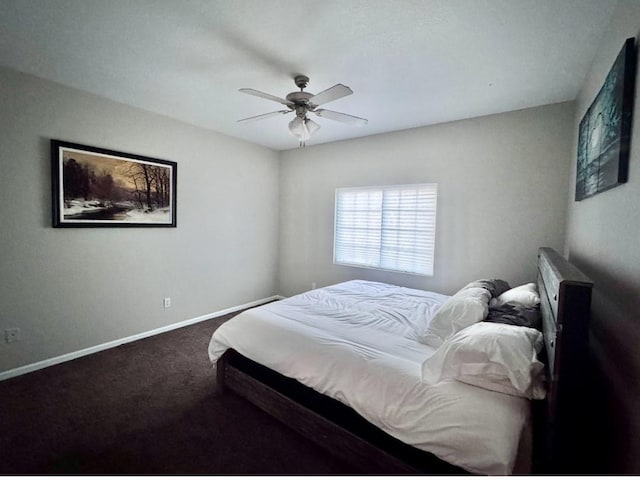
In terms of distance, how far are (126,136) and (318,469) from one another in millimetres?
3559

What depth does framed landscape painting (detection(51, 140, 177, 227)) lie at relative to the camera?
2.66 metres

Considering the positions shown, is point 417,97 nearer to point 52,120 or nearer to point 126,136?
point 126,136

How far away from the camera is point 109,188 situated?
2.97 meters

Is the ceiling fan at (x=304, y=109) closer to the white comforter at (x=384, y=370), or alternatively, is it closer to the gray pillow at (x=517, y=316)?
the white comforter at (x=384, y=370)

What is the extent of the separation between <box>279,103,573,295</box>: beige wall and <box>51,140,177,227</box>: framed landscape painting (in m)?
2.25

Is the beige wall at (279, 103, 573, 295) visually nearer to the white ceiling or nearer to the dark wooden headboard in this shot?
the white ceiling

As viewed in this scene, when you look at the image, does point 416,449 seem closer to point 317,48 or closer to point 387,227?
point 317,48

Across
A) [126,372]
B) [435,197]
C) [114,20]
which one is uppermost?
[114,20]

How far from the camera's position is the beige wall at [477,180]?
282cm

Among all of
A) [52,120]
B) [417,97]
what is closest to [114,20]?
[52,120]

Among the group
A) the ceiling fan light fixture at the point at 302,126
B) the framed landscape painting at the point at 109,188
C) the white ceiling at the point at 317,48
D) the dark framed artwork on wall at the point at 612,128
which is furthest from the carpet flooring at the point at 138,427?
the white ceiling at the point at 317,48

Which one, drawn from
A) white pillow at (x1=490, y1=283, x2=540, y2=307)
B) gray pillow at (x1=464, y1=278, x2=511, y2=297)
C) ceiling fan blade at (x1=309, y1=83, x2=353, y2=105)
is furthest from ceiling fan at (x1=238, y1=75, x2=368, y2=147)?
white pillow at (x1=490, y1=283, x2=540, y2=307)

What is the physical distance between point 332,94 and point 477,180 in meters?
2.16

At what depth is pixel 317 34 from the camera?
1.84 metres
